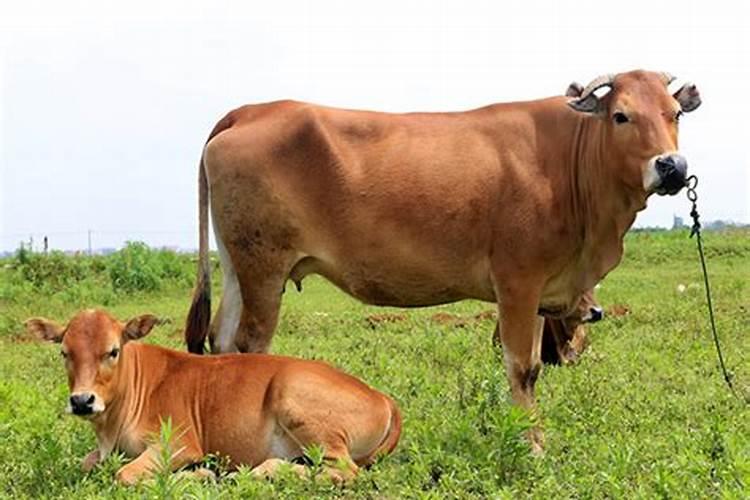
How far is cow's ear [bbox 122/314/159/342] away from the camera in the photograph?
5891 millimetres

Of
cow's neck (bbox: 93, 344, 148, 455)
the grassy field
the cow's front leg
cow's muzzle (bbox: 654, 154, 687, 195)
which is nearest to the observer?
the grassy field

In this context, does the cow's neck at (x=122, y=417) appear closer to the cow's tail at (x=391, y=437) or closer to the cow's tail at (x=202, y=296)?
the cow's tail at (x=202, y=296)

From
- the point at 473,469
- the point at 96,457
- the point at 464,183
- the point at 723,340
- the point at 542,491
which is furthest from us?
the point at 723,340

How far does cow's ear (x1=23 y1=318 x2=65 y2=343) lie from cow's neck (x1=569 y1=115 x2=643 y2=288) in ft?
10.6

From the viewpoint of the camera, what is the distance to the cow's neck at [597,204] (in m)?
6.48

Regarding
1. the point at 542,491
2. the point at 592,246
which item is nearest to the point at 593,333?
the point at 592,246

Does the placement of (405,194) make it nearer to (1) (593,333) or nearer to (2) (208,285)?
(2) (208,285)

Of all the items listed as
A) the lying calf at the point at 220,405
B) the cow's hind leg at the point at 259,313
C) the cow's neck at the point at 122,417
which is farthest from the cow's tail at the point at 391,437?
the cow's neck at the point at 122,417

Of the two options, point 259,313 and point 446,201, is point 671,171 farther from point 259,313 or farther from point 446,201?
point 259,313

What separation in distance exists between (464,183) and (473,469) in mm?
1948

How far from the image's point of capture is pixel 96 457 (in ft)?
19.1

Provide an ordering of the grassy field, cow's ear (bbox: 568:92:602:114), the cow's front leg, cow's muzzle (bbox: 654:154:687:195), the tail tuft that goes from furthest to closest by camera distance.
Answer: the tail tuft < cow's ear (bbox: 568:92:602:114) < the cow's front leg < cow's muzzle (bbox: 654:154:687:195) < the grassy field

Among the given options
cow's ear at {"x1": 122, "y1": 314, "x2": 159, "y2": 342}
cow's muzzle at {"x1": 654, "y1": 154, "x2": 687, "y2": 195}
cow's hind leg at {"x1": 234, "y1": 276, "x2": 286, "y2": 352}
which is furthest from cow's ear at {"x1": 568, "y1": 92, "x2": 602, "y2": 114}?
cow's ear at {"x1": 122, "y1": 314, "x2": 159, "y2": 342}

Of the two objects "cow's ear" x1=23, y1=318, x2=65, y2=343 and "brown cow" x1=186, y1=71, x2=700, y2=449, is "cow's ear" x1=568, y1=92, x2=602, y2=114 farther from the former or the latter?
"cow's ear" x1=23, y1=318, x2=65, y2=343
